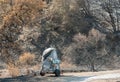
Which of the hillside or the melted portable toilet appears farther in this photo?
the hillside

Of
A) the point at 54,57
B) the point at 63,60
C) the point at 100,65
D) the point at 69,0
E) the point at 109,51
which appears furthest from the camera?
the point at 69,0

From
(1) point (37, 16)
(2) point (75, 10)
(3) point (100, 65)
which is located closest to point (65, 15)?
(2) point (75, 10)

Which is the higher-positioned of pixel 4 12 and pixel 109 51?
pixel 4 12

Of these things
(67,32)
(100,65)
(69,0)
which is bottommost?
(100,65)

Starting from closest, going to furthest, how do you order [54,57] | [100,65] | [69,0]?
[54,57], [100,65], [69,0]

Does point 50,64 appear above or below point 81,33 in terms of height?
below

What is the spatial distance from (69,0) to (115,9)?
728cm

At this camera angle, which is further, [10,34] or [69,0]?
[69,0]

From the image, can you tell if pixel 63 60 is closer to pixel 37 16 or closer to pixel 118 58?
pixel 118 58

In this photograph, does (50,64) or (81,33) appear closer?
(50,64)

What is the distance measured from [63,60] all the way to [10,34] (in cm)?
2109

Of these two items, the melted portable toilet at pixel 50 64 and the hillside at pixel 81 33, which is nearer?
the melted portable toilet at pixel 50 64

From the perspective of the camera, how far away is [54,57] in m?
29.4

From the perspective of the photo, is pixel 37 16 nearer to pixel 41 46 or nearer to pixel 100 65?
pixel 100 65
